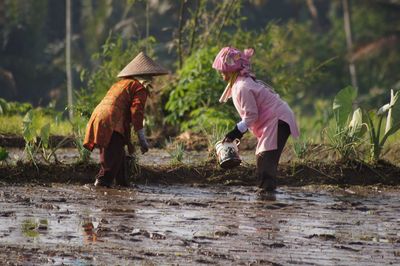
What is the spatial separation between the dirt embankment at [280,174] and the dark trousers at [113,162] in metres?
0.33

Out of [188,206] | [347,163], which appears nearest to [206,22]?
[347,163]

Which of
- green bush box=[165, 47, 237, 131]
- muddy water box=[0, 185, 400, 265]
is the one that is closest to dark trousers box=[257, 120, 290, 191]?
muddy water box=[0, 185, 400, 265]

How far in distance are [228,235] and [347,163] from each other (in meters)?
3.21

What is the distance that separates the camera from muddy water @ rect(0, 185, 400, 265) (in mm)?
6316

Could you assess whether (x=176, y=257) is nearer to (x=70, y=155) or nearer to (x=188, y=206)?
(x=188, y=206)

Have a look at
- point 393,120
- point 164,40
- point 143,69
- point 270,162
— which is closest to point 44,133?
point 143,69

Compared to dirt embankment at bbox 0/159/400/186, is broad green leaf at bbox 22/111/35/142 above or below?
above

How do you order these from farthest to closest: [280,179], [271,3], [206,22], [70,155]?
[271,3], [206,22], [70,155], [280,179]

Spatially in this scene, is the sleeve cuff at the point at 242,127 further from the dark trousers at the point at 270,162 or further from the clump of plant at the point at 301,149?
the clump of plant at the point at 301,149

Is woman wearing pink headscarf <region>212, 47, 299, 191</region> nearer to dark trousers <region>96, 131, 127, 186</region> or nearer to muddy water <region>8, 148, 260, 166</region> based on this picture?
dark trousers <region>96, 131, 127, 186</region>

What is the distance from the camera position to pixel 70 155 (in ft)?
38.7

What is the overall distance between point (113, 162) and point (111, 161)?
2 centimetres

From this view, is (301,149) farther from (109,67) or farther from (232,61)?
(109,67)

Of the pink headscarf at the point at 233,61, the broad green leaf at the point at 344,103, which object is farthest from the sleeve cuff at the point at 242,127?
the broad green leaf at the point at 344,103
